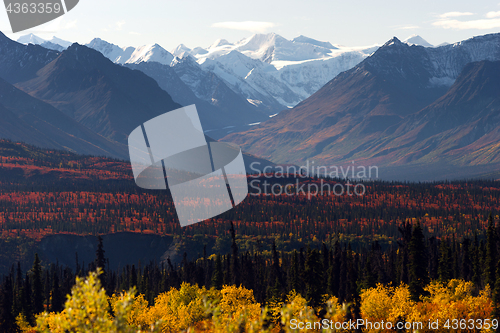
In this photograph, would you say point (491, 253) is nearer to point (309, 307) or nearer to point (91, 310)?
point (309, 307)

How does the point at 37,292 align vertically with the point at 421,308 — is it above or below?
above

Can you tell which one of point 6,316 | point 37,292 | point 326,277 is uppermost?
point 37,292

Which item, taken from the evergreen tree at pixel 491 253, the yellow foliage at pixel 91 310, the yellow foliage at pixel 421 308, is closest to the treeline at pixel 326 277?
the evergreen tree at pixel 491 253

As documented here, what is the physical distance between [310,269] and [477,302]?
30.4 meters

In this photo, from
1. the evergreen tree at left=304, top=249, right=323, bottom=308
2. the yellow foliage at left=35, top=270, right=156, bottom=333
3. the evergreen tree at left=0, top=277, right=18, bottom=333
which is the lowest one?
the evergreen tree at left=0, top=277, right=18, bottom=333

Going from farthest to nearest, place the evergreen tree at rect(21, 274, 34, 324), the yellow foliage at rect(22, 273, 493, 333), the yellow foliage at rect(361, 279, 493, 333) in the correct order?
the evergreen tree at rect(21, 274, 34, 324), the yellow foliage at rect(361, 279, 493, 333), the yellow foliage at rect(22, 273, 493, 333)

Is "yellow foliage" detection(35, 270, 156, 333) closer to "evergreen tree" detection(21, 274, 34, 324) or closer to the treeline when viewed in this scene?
the treeline

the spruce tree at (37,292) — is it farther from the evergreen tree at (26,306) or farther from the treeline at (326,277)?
the evergreen tree at (26,306)

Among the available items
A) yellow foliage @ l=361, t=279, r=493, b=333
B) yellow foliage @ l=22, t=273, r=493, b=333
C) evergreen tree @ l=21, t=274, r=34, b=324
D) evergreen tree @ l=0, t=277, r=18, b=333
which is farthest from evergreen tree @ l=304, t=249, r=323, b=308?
evergreen tree @ l=0, t=277, r=18, b=333

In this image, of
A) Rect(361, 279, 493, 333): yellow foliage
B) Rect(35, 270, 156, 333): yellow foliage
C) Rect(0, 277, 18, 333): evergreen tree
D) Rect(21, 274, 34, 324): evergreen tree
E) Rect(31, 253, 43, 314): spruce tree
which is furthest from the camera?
Rect(31, 253, 43, 314): spruce tree

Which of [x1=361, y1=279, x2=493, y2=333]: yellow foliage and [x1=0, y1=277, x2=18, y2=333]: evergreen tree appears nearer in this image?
[x1=361, y1=279, x2=493, y2=333]: yellow foliage

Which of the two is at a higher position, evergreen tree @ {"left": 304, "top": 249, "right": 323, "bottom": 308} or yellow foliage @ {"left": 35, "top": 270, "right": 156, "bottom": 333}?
yellow foliage @ {"left": 35, "top": 270, "right": 156, "bottom": 333}

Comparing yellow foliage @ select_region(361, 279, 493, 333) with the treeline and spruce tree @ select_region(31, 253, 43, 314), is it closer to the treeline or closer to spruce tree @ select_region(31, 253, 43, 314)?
the treeline

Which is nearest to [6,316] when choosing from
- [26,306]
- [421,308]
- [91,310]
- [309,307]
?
[26,306]
